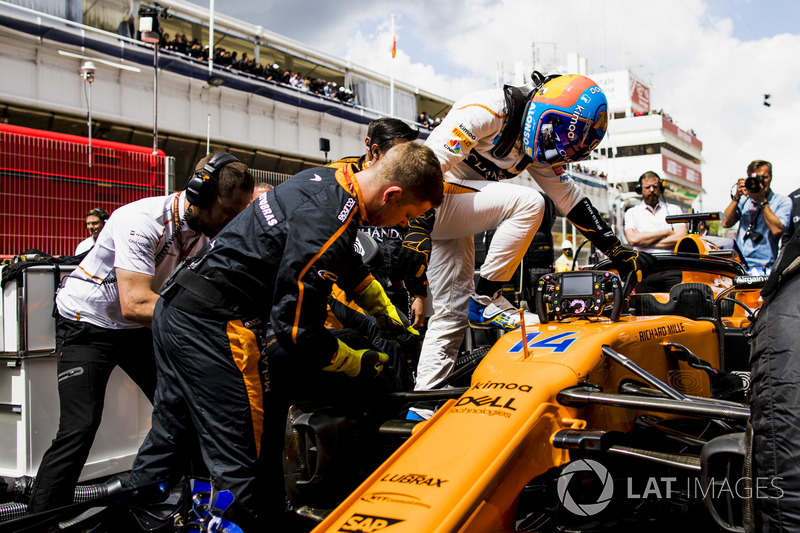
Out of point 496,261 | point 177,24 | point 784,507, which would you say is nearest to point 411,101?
point 177,24

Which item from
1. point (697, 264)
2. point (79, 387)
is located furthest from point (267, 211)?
point (697, 264)

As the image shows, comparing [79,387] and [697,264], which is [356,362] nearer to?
[79,387]

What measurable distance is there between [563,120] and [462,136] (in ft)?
1.80

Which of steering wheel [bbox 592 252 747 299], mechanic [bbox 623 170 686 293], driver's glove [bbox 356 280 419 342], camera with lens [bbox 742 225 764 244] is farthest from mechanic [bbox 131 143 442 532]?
camera with lens [bbox 742 225 764 244]

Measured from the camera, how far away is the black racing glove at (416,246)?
319 centimetres

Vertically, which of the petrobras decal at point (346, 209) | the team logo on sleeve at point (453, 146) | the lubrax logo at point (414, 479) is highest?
the team logo on sleeve at point (453, 146)

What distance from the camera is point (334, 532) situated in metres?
1.84

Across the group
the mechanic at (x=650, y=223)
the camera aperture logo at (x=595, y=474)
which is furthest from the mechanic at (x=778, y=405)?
the mechanic at (x=650, y=223)

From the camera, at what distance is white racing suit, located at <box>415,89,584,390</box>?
10.9 ft

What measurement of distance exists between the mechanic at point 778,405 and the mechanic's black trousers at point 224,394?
1613mm

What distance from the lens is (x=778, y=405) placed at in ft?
5.10

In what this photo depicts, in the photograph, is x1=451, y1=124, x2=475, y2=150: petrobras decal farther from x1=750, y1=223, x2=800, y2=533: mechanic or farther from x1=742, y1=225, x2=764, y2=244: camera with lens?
x1=742, y1=225, x2=764, y2=244: camera with lens

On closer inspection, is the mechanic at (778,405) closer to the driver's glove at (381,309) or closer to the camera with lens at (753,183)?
the driver's glove at (381,309)

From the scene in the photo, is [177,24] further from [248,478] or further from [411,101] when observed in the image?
[248,478]
